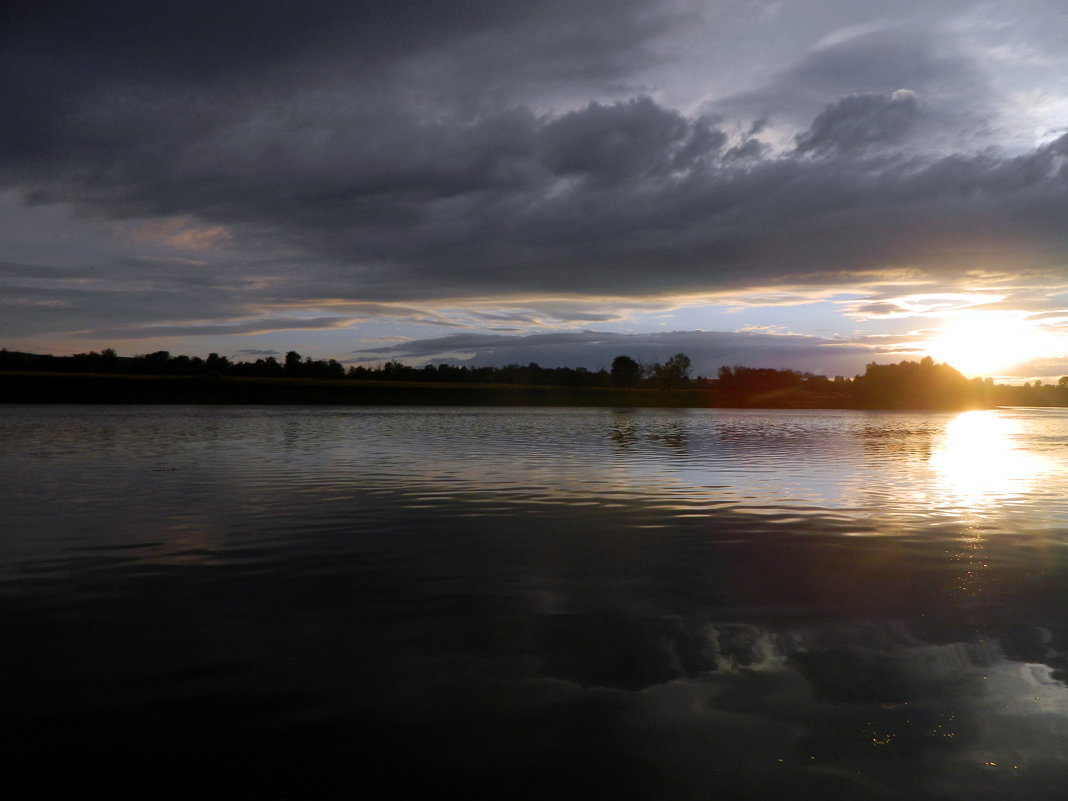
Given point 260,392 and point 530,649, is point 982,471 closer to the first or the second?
point 530,649

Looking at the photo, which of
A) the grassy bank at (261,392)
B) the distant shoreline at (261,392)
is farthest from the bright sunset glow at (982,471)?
the distant shoreline at (261,392)

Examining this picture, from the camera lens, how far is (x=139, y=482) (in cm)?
2570

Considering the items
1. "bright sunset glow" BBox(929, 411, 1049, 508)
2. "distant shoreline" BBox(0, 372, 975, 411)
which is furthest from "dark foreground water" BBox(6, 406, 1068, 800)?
"distant shoreline" BBox(0, 372, 975, 411)

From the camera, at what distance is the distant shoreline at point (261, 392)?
459ft

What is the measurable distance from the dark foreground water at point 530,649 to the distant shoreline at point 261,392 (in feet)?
449

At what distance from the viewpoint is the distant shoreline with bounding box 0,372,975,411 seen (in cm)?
14000

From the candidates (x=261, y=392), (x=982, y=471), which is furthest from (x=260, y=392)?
(x=982, y=471)

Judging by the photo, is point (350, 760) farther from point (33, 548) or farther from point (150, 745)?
point (33, 548)

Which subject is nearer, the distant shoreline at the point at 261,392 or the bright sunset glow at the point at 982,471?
the bright sunset glow at the point at 982,471

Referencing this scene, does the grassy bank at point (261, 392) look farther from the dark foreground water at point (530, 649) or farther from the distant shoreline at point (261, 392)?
the dark foreground water at point (530, 649)

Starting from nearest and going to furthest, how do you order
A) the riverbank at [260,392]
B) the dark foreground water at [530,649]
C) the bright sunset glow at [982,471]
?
the dark foreground water at [530,649], the bright sunset glow at [982,471], the riverbank at [260,392]

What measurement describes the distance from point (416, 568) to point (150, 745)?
7111mm

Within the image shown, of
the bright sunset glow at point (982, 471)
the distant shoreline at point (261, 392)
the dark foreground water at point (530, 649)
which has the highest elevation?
the distant shoreline at point (261, 392)

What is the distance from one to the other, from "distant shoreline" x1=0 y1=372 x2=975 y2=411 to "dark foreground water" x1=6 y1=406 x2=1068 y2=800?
136909 millimetres
